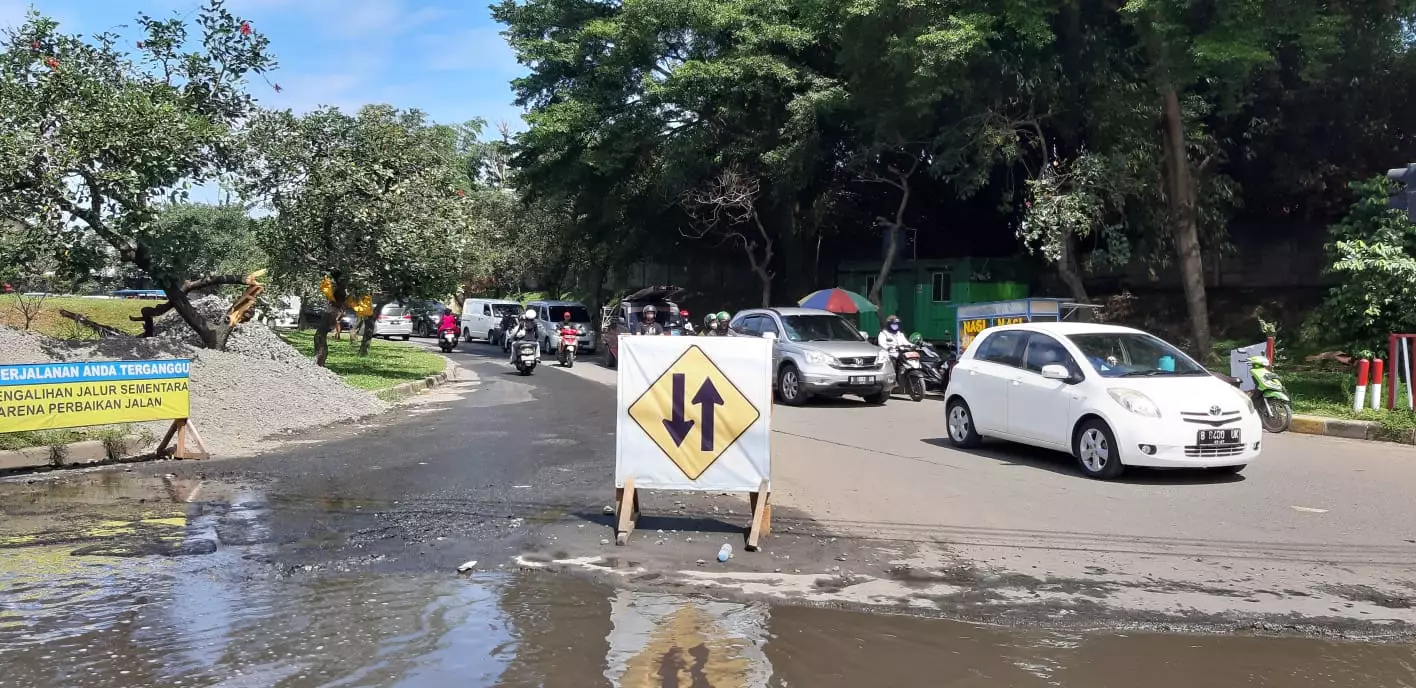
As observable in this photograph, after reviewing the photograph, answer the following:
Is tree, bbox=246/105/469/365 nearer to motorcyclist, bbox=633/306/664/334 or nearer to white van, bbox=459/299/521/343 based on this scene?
motorcyclist, bbox=633/306/664/334

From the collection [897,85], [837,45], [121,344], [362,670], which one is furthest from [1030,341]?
[837,45]

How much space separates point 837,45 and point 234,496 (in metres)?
23.3

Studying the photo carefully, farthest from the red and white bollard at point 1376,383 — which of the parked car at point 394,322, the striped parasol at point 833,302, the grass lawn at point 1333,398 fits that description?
the parked car at point 394,322

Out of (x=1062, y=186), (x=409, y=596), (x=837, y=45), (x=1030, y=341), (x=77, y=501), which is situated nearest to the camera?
(x=409, y=596)

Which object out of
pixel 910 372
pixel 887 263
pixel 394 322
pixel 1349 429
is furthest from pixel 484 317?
pixel 1349 429

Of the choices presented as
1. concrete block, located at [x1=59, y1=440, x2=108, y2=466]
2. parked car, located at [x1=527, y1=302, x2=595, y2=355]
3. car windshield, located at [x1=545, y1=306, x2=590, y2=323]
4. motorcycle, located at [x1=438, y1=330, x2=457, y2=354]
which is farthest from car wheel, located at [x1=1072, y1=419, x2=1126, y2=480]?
motorcycle, located at [x1=438, y1=330, x2=457, y2=354]

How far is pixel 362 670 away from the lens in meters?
4.86

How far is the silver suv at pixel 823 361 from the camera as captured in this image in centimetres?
1755

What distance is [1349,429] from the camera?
13766 millimetres

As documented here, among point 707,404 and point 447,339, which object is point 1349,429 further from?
point 447,339

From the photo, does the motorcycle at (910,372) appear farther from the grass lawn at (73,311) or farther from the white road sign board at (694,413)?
the grass lawn at (73,311)

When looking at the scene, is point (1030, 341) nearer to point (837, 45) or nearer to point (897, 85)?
point (897, 85)

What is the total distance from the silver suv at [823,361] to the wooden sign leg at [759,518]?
9270 millimetres

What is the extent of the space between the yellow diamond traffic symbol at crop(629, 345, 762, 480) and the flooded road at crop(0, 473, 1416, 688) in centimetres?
145
